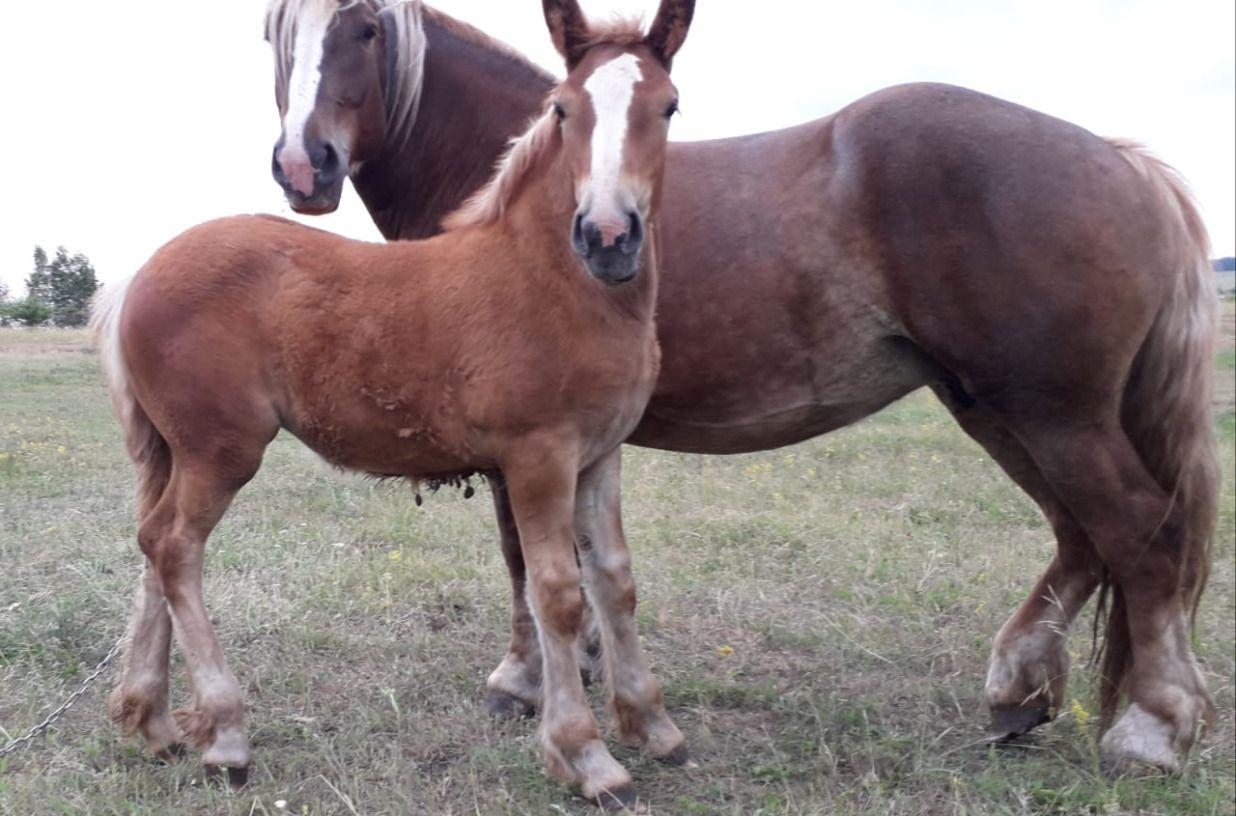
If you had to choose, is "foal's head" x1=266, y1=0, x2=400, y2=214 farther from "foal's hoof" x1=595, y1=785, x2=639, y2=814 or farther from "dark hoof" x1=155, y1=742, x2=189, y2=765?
"foal's hoof" x1=595, y1=785, x2=639, y2=814

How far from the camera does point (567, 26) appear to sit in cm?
288

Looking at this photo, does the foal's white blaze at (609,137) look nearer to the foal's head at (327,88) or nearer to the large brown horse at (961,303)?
the large brown horse at (961,303)

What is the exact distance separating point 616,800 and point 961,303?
186 centimetres

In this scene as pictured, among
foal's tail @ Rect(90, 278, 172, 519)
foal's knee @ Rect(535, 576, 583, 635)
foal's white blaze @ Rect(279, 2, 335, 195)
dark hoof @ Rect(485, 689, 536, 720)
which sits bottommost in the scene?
dark hoof @ Rect(485, 689, 536, 720)

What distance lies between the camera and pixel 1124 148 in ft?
11.4

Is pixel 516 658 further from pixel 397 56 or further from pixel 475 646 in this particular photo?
pixel 397 56

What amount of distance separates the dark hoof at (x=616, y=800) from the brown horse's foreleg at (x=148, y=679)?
126 centimetres

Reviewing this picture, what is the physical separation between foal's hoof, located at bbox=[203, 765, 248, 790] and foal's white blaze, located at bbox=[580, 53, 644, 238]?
1.79 metres

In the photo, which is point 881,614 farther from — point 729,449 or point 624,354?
point 624,354

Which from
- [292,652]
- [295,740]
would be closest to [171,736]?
[295,740]

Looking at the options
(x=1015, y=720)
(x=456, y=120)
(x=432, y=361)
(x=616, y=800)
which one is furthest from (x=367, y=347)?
(x=1015, y=720)

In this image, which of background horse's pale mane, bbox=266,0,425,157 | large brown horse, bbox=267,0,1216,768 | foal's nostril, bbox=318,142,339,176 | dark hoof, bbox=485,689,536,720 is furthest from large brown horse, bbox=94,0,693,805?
background horse's pale mane, bbox=266,0,425,157

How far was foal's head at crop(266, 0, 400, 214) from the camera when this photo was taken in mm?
3252

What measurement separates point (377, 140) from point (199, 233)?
89 cm
